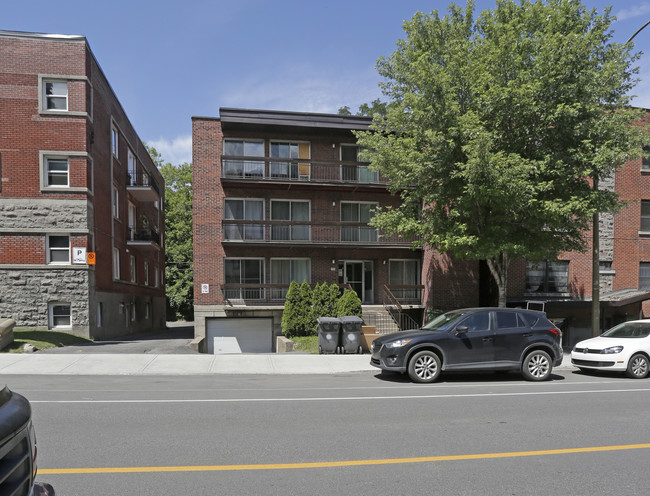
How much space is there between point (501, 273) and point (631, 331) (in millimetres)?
4974

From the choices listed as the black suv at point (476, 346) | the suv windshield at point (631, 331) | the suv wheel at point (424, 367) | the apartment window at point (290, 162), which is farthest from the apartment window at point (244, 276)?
the suv windshield at point (631, 331)

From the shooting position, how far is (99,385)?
31.9 feet

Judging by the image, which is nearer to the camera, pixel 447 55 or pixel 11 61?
pixel 447 55

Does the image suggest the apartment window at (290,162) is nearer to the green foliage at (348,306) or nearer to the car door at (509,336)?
the green foliage at (348,306)

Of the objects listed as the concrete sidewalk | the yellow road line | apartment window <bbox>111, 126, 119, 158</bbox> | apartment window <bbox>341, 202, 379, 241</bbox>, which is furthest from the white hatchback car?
apartment window <bbox>111, 126, 119, 158</bbox>

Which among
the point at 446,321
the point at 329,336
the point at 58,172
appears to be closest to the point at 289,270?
the point at 329,336

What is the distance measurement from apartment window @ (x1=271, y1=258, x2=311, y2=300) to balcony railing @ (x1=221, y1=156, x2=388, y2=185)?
403 centimetres

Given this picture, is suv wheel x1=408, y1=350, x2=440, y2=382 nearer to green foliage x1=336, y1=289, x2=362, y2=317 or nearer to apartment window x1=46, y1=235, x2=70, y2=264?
green foliage x1=336, y1=289, x2=362, y2=317

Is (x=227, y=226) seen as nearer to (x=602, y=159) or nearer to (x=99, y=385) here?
(x=99, y=385)

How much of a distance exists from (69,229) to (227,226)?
661 centimetres

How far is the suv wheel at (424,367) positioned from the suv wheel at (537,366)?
2.20m

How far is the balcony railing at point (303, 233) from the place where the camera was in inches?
876

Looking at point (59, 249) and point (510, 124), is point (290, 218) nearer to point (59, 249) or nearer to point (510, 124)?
point (59, 249)

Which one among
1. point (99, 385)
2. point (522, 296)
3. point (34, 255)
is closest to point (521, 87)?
point (522, 296)
